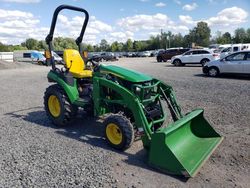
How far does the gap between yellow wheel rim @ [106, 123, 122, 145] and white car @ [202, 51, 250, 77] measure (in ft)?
39.1

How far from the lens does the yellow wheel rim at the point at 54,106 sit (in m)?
6.57

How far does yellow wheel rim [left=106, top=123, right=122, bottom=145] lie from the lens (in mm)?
5008

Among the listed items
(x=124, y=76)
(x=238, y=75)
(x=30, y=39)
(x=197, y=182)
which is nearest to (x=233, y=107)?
(x=124, y=76)

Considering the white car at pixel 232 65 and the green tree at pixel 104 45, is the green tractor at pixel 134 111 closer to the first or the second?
the white car at pixel 232 65

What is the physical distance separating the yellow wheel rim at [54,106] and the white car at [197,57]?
795 inches

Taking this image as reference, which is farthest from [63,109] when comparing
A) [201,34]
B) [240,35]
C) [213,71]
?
[201,34]

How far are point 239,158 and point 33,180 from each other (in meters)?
3.14

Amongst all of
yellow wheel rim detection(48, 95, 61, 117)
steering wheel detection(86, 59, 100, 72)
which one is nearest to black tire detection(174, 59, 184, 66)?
steering wheel detection(86, 59, 100, 72)

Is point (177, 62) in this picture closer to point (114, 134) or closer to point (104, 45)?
point (114, 134)

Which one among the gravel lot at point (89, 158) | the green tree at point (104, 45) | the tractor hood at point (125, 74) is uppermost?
the green tree at point (104, 45)

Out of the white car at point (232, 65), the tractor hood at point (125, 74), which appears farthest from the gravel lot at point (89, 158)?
the white car at point (232, 65)

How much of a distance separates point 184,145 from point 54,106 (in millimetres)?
3214

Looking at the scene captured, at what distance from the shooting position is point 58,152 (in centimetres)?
504

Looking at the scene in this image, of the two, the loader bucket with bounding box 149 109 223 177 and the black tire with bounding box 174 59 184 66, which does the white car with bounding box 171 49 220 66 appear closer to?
the black tire with bounding box 174 59 184 66
